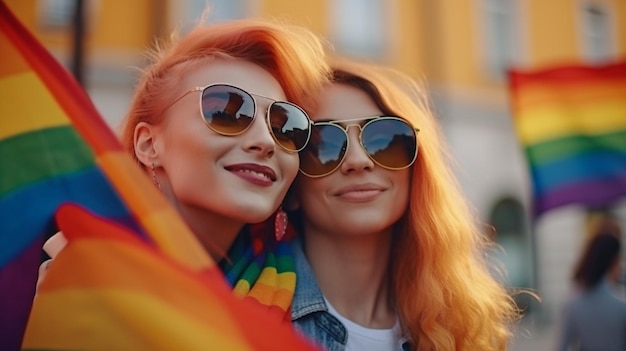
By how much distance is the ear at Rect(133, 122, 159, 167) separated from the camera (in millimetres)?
1519

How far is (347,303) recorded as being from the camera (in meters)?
1.68

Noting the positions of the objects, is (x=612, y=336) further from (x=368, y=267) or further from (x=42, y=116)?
(x=42, y=116)

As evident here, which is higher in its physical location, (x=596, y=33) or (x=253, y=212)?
(x=253, y=212)

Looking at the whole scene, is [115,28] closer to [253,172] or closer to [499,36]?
[499,36]

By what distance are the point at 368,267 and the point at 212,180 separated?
0.54 metres

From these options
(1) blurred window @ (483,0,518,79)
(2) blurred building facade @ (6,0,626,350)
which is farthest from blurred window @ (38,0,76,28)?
(1) blurred window @ (483,0,518,79)

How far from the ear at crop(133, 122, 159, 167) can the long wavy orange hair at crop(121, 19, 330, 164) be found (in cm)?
2

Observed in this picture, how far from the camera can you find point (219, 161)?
140 centimetres

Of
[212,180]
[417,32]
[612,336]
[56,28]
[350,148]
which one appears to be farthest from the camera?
[417,32]

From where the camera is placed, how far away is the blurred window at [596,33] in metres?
13.2

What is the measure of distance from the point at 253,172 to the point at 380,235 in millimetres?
497

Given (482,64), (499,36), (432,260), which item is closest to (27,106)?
(432,260)

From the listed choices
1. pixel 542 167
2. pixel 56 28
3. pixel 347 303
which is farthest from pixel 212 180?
pixel 56 28

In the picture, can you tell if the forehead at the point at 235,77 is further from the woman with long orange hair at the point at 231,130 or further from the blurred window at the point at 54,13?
the blurred window at the point at 54,13
